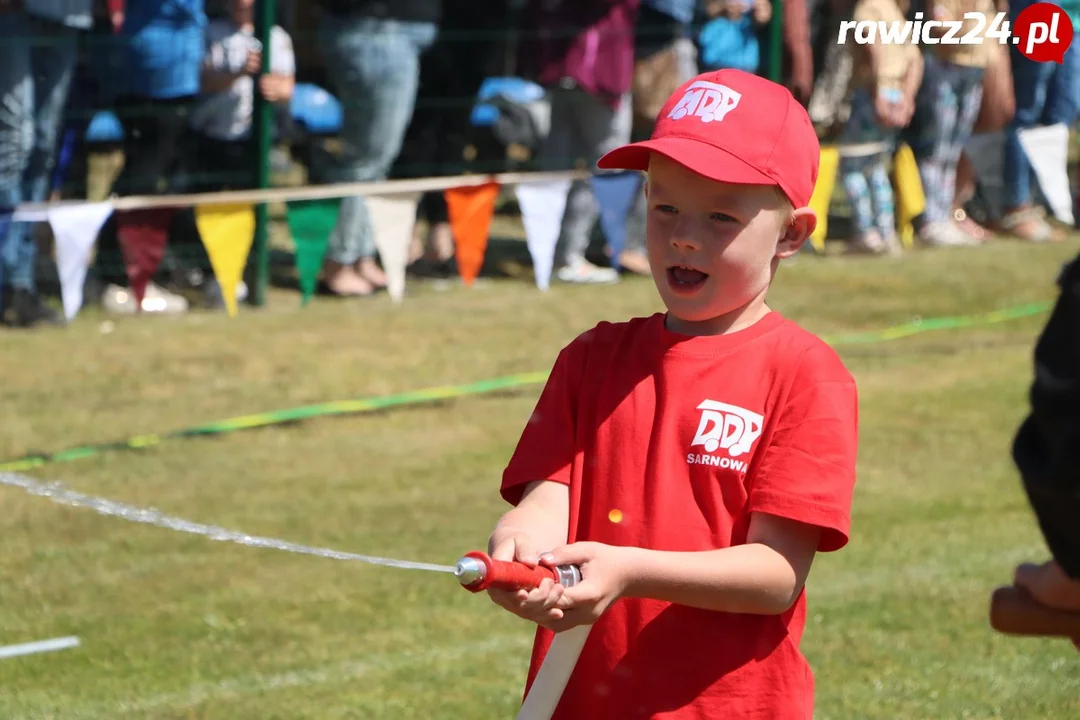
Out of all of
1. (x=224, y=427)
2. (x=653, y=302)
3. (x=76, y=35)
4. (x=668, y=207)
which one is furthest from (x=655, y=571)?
(x=653, y=302)

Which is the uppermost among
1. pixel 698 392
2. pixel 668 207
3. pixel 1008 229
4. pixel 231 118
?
pixel 668 207

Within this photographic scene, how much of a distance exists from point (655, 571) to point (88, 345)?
648cm

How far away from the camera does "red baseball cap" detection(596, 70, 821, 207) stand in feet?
8.96

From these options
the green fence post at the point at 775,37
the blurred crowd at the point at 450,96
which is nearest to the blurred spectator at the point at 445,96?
the blurred crowd at the point at 450,96

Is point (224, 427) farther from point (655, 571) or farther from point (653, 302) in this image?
point (655, 571)

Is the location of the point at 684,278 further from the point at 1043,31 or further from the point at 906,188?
the point at 1043,31

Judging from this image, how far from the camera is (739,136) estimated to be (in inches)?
108

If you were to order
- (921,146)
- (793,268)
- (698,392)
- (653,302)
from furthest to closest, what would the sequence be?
(921,146), (793,268), (653,302), (698,392)

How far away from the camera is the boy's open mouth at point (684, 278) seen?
2.77 m

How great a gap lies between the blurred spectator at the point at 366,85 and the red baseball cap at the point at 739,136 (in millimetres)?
6964

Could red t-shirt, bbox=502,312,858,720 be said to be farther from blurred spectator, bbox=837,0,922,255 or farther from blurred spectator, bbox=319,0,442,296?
blurred spectator, bbox=837,0,922,255

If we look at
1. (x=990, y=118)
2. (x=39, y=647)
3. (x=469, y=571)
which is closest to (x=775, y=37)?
(x=990, y=118)

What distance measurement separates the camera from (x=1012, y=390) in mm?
8461

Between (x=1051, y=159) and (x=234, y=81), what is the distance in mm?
6197
